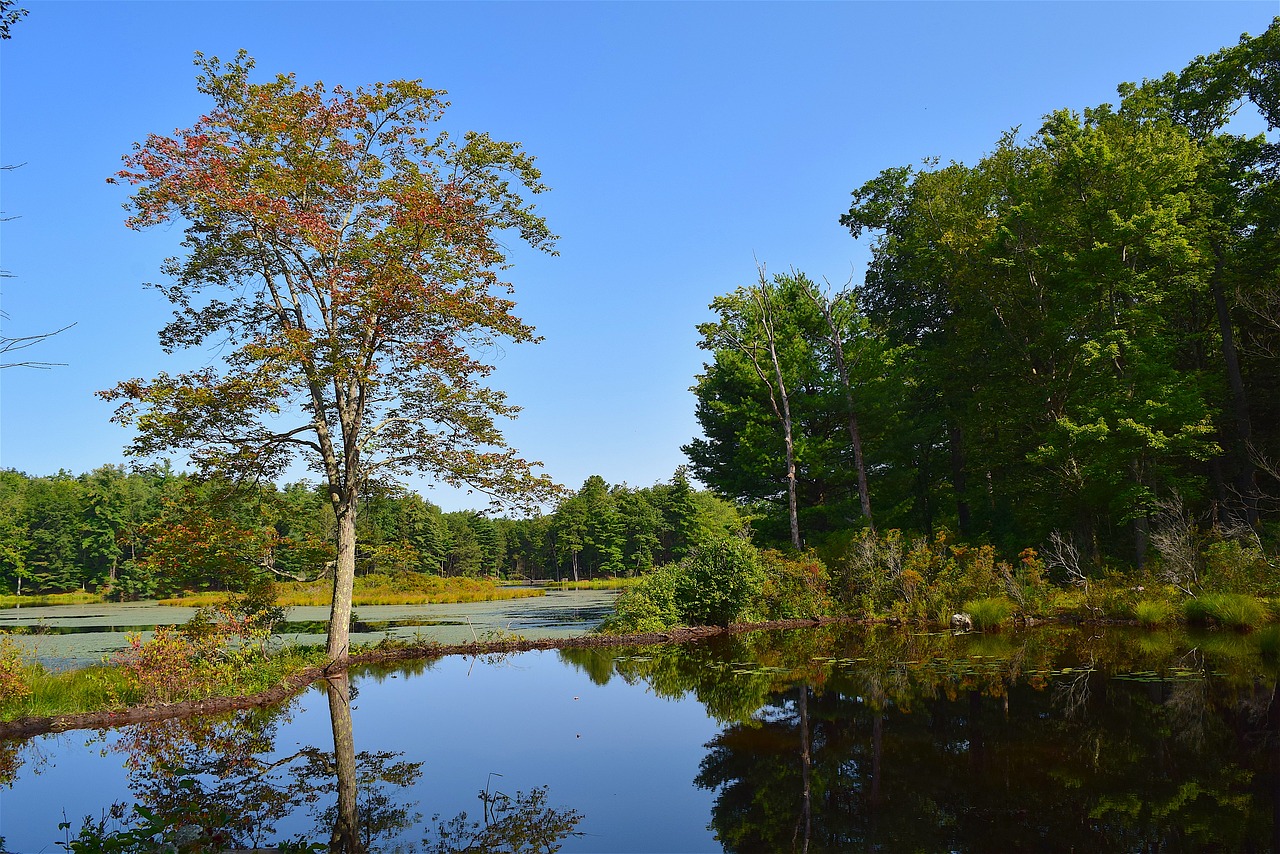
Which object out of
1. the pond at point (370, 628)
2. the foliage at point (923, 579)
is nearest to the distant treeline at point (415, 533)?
the pond at point (370, 628)

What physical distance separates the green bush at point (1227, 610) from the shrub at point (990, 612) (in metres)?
4.13

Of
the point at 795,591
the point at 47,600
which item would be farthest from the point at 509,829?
the point at 47,600

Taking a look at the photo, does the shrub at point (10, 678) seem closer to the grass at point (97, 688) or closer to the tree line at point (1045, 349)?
the grass at point (97, 688)

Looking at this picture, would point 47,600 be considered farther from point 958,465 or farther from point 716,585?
point 958,465

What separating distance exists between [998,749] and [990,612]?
13360 millimetres

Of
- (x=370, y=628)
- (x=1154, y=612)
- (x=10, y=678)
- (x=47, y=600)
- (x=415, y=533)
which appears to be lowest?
(x=47, y=600)

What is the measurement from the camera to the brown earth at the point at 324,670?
11242 mm

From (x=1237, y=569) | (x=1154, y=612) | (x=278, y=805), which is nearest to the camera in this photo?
(x=278, y=805)

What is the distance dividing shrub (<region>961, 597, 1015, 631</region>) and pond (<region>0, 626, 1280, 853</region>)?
19.3 feet

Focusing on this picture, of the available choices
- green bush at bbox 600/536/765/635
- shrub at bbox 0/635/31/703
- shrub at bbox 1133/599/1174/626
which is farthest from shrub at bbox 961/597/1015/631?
shrub at bbox 0/635/31/703

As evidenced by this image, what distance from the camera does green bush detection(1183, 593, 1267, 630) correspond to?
52.1 ft

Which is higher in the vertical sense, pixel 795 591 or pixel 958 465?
pixel 958 465

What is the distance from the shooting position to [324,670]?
15.6 meters

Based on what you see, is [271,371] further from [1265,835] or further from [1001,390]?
[1001,390]
